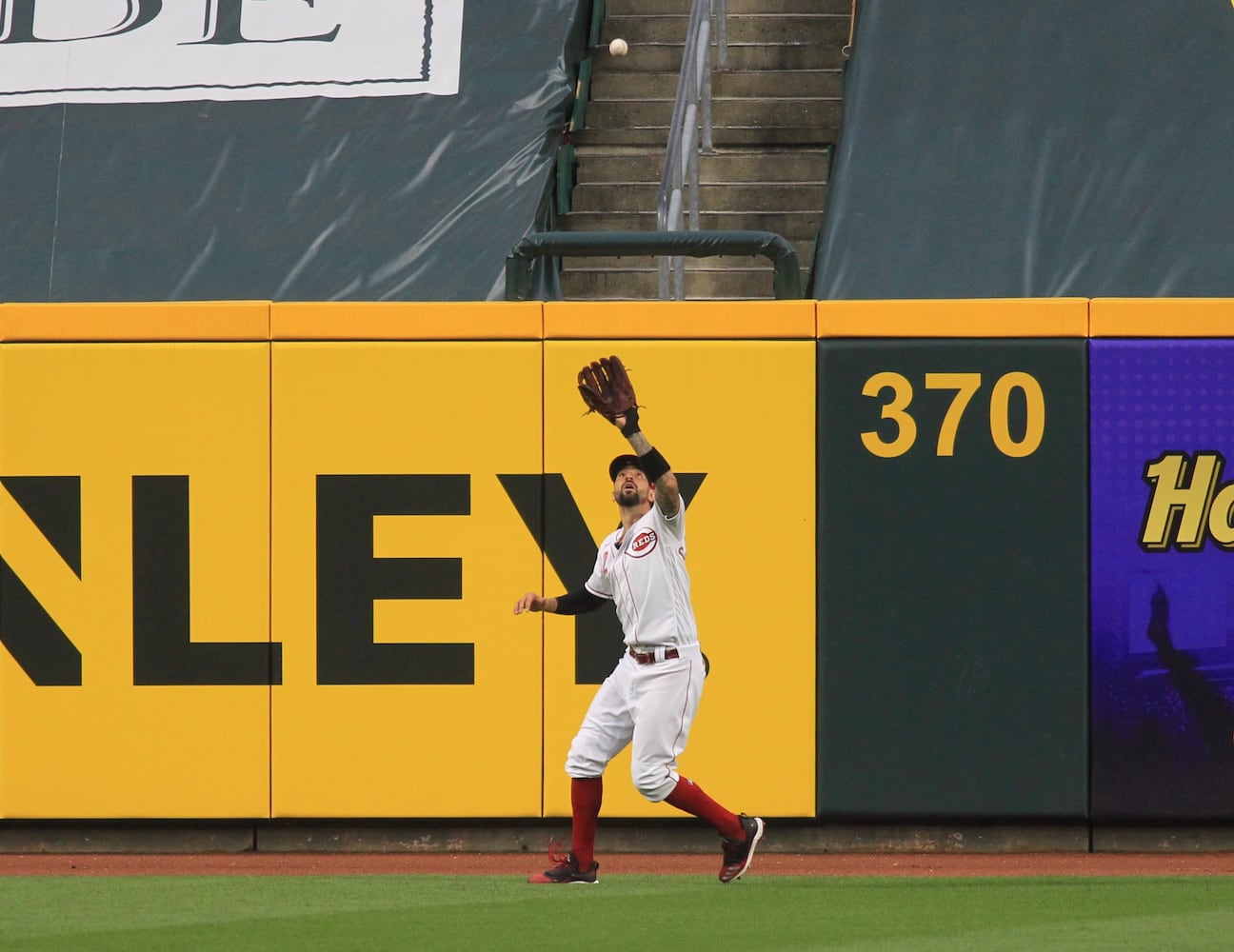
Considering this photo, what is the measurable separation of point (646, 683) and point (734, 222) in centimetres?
525

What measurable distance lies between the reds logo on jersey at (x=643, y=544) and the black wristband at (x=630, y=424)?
570mm

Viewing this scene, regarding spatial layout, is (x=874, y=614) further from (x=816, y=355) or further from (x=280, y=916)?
(x=280, y=916)

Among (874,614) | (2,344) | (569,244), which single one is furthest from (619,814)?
(2,344)

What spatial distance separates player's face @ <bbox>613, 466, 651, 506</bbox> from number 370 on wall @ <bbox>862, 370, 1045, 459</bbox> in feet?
5.30

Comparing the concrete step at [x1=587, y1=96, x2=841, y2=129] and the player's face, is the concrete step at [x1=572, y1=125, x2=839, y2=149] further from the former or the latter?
the player's face

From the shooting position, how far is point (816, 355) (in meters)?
8.13

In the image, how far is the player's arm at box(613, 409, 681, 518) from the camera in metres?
6.54

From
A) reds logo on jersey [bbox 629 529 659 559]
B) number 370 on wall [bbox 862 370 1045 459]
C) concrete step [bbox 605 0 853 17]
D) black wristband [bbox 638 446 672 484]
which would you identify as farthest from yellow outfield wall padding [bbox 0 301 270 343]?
concrete step [bbox 605 0 853 17]

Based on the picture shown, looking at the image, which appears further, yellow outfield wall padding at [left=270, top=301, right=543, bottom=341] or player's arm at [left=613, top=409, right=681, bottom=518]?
yellow outfield wall padding at [left=270, top=301, right=543, bottom=341]

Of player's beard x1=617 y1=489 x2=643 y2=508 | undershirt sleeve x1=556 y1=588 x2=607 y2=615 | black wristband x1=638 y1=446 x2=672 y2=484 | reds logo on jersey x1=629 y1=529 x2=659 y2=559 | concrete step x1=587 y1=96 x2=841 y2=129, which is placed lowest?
undershirt sleeve x1=556 y1=588 x2=607 y2=615

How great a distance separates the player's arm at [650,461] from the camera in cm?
654

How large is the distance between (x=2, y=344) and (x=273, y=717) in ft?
7.20

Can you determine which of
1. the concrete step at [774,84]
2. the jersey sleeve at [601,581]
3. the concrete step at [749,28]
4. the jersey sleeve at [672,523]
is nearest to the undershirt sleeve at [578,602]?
the jersey sleeve at [601,581]

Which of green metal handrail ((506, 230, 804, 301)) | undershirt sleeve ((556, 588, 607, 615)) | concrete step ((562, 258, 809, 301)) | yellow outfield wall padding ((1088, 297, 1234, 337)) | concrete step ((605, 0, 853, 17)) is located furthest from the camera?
concrete step ((605, 0, 853, 17))
